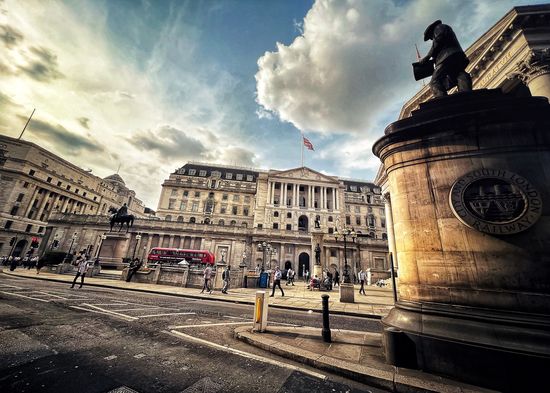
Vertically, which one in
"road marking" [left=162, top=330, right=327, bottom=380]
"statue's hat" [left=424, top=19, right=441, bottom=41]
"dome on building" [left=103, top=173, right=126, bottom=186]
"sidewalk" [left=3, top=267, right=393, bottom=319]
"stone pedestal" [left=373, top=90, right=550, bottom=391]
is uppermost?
"dome on building" [left=103, top=173, right=126, bottom=186]

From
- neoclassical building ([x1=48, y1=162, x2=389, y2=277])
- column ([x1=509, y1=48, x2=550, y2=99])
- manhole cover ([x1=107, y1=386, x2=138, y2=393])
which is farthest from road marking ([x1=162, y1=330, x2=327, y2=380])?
neoclassical building ([x1=48, y1=162, x2=389, y2=277])

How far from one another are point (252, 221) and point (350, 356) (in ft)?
186

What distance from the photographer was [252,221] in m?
60.3

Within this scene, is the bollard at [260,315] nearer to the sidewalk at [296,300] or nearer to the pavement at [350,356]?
the pavement at [350,356]

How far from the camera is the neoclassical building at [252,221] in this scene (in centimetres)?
3916

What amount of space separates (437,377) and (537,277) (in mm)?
2219

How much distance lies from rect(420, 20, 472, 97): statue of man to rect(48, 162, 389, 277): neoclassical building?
30796 millimetres

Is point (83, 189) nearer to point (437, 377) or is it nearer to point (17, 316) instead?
point (17, 316)

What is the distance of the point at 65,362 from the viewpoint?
3488 millimetres

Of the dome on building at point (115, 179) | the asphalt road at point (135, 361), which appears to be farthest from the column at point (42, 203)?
the asphalt road at point (135, 361)

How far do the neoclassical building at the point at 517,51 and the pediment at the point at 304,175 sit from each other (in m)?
41.9

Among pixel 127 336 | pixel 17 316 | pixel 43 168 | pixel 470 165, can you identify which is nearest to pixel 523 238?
pixel 470 165

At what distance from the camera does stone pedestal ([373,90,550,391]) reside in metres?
3.26

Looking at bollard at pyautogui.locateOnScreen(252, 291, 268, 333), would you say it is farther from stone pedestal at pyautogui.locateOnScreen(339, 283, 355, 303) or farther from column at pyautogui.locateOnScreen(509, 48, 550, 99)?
column at pyautogui.locateOnScreen(509, 48, 550, 99)
